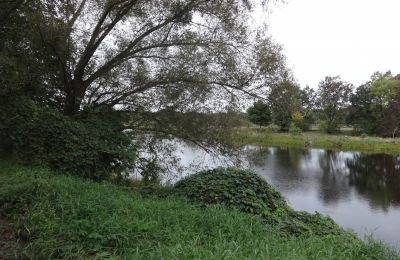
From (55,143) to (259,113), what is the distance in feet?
23.6

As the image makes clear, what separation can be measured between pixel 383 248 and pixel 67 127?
24.9ft

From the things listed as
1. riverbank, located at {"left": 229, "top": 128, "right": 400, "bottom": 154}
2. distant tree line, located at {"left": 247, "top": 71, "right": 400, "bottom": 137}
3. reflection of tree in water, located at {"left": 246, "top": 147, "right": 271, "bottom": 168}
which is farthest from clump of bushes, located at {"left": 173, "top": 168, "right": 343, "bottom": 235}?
distant tree line, located at {"left": 247, "top": 71, "right": 400, "bottom": 137}

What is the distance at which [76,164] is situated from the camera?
916 cm

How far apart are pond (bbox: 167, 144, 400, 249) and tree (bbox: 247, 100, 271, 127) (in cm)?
103

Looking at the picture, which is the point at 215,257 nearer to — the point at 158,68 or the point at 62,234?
the point at 62,234

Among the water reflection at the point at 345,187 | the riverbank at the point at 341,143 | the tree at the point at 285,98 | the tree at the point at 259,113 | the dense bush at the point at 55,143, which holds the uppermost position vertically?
the tree at the point at 285,98

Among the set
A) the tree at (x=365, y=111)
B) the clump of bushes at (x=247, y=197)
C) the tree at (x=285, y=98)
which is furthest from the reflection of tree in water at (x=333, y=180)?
the tree at (x=365, y=111)

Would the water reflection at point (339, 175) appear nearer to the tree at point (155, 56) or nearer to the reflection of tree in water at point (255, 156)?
the reflection of tree in water at point (255, 156)

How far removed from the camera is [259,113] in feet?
44.8

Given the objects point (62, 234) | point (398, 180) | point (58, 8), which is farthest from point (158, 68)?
point (398, 180)

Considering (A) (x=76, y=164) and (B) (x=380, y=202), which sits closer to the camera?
(A) (x=76, y=164)

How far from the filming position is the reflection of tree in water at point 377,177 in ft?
56.4

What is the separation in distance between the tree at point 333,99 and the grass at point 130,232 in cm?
5078

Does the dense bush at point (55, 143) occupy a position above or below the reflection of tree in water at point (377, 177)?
above
